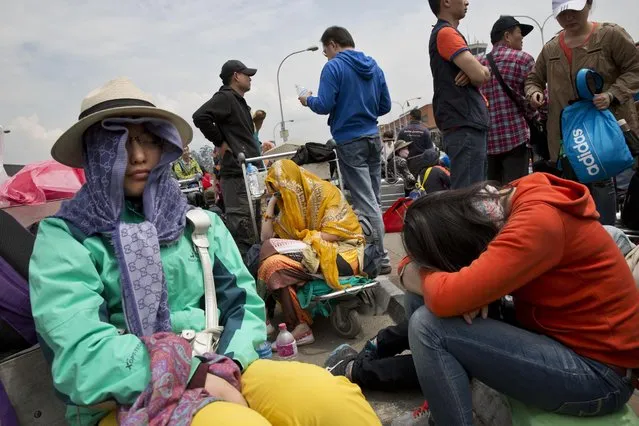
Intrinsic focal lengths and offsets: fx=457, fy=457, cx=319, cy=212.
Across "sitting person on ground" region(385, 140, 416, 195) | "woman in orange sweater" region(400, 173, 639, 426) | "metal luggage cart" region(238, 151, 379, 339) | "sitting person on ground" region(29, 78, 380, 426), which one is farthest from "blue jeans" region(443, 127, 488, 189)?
"sitting person on ground" region(385, 140, 416, 195)

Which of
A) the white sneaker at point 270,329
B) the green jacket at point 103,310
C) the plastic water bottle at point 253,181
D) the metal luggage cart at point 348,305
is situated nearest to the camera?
the green jacket at point 103,310

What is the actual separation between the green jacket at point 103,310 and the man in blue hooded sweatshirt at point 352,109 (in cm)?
244

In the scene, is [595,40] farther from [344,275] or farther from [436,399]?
[436,399]

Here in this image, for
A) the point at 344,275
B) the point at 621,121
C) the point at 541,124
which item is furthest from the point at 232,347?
the point at 541,124

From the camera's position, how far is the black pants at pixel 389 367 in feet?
8.11

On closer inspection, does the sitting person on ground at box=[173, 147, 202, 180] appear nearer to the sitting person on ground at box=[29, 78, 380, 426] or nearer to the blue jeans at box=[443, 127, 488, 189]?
the blue jeans at box=[443, 127, 488, 189]

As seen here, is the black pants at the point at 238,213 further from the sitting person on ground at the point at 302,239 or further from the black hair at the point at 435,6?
the black hair at the point at 435,6

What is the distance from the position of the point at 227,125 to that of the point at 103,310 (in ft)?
11.7

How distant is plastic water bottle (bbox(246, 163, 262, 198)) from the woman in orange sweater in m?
2.88

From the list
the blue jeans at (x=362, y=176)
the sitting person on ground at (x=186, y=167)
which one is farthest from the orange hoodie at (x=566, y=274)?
the sitting person on ground at (x=186, y=167)

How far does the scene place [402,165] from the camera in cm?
898

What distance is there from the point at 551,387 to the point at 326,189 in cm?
263

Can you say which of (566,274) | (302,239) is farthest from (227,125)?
(566,274)

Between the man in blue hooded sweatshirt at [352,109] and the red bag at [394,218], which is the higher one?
the man in blue hooded sweatshirt at [352,109]
